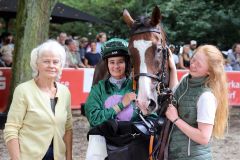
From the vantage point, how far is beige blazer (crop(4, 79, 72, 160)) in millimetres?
3289

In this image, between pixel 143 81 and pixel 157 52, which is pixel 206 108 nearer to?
pixel 143 81

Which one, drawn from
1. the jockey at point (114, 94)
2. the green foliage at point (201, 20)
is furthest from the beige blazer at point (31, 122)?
the green foliage at point (201, 20)

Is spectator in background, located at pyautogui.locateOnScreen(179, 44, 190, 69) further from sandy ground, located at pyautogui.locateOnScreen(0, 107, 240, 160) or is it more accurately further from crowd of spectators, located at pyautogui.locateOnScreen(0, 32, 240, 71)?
sandy ground, located at pyautogui.locateOnScreen(0, 107, 240, 160)

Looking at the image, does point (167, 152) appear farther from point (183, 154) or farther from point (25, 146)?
point (25, 146)

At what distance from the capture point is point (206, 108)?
312cm

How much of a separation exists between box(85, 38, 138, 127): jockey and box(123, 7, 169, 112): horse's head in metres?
0.09

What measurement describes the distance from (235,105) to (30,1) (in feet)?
23.4

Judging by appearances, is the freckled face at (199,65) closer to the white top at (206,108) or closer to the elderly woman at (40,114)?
the white top at (206,108)

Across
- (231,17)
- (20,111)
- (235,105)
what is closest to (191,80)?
(20,111)

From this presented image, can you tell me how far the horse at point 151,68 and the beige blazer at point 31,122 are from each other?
0.67 metres

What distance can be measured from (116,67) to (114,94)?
0.23 meters

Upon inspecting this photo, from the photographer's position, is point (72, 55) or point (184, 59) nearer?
point (72, 55)

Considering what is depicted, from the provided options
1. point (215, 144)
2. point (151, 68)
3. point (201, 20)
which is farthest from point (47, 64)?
point (201, 20)

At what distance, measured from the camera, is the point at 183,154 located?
3.23m
